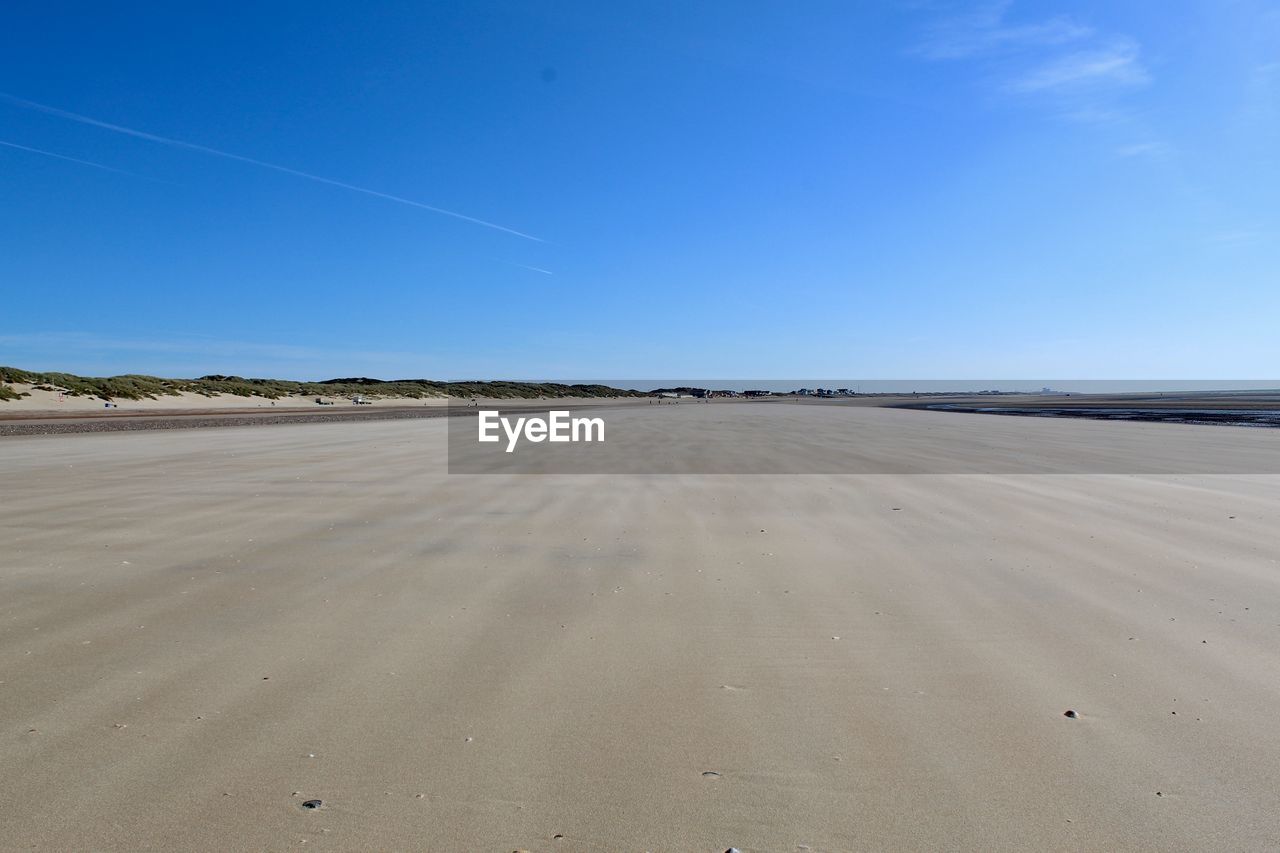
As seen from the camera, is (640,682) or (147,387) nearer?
(640,682)

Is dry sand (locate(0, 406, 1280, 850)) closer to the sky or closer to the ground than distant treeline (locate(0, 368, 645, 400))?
closer to the ground

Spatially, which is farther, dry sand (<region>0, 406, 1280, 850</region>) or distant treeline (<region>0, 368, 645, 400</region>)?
distant treeline (<region>0, 368, 645, 400</region>)

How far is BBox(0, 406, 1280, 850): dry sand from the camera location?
2.57 metres

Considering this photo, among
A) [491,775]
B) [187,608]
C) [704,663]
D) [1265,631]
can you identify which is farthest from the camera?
[187,608]

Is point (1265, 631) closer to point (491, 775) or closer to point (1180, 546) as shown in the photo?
Answer: point (1180, 546)

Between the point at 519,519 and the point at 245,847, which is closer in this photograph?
the point at 245,847

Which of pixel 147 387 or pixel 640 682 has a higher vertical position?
pixel 147 387

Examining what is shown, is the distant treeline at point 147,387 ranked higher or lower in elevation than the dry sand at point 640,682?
higher

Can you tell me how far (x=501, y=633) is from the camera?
14.4 ft

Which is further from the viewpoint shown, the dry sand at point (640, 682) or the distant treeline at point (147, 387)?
the distant treeline at point (147, 387)

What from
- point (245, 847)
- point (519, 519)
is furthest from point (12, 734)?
point (519, 519)

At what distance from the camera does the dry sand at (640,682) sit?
2568 mm

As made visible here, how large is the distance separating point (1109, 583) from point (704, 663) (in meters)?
3.56

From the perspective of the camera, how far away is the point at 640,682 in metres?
3.70
